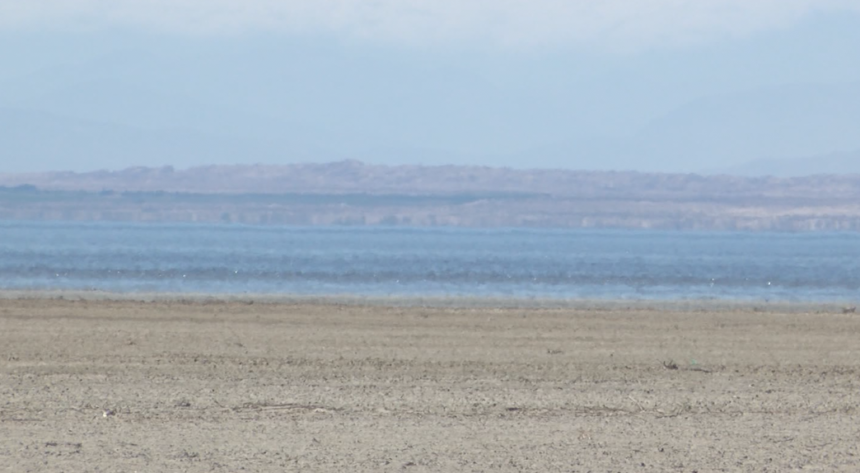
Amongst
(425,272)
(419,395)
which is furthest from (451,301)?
(419,395)

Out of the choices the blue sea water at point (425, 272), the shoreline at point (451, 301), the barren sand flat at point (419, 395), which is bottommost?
the blue sea water at point (425, 272)

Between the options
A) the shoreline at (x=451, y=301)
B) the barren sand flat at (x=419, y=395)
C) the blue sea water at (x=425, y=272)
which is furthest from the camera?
the blue sea water at (x=425, y=272)

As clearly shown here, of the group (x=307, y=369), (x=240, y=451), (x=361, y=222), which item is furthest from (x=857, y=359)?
(x=361, y=222)

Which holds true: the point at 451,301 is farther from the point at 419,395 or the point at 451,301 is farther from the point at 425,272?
the point at 419,395

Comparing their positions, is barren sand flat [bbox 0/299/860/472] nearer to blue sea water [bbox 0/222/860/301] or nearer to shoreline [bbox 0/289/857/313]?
shoreline [bbox 0/289/857/313]

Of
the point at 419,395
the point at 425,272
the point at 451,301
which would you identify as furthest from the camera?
the point at 425,272

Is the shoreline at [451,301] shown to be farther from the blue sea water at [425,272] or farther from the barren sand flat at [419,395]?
the barren sand flat at [419,395]

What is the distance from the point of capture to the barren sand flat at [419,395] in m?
9.24

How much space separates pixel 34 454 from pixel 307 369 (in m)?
4.86

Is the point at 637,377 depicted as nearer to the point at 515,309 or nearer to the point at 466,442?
the point at 466,442

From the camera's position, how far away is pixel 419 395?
11852mm

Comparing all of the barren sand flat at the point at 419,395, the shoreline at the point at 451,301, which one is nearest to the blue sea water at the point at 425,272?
the shoreline at the point at 451,301

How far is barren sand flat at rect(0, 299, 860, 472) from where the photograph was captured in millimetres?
9242

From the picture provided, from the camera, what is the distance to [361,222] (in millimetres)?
111688
